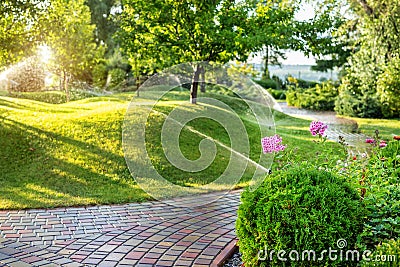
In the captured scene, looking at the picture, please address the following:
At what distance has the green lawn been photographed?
669 cm

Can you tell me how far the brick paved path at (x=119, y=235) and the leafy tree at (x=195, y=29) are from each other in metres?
4.68

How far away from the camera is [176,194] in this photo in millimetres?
6844

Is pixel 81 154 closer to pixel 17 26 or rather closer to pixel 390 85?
pixel 17 26

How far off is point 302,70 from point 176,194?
103 ft

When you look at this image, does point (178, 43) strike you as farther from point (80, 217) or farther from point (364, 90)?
point (364, 90)

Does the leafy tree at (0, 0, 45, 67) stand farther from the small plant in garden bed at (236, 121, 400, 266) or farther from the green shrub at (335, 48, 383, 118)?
the green shrub at (335, 48, 383, 118)

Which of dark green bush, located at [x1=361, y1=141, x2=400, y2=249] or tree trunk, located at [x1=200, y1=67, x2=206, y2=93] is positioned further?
tree trunk, located at [x1=200, y1=67, x2=206, y2=93]

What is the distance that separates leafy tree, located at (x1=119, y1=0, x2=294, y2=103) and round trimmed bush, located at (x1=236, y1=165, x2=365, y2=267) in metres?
6.29

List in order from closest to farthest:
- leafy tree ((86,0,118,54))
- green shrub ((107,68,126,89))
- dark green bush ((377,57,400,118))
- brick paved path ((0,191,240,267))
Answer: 1. brick paved path ((0,191,240,267))
2. dark green bush ((377,57,400,118))
3. green shrub ((107,68,126,89))
4. leafy tree ((86,0,118,54))

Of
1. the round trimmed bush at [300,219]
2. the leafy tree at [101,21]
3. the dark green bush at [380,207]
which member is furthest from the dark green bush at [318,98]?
the round trimmed bush at [300,219]

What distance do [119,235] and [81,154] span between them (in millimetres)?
3605

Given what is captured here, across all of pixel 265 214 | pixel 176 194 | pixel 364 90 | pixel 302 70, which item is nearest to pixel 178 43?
pixel 176 194

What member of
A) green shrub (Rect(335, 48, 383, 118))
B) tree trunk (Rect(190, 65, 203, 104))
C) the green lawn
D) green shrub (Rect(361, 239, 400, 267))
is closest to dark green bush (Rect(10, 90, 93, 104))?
the green lawn

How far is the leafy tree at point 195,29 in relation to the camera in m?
9.87
